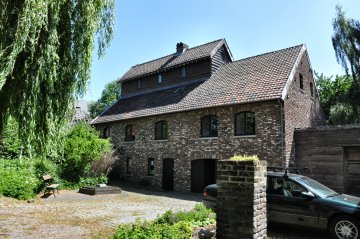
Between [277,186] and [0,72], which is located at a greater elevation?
[0,72]

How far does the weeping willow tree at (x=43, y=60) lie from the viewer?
548cm

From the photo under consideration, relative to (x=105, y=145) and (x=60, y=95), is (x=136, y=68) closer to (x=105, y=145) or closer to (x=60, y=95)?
(x=105, y=145)

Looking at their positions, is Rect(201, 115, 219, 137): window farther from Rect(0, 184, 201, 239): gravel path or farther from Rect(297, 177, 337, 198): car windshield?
Rect(297, 177, 337, 198): car windshield

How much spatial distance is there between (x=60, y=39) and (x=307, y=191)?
281 inches

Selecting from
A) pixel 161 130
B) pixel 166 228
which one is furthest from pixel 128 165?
pixel 166 228

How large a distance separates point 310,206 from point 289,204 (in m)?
0.55

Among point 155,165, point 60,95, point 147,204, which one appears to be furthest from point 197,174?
point 60,95

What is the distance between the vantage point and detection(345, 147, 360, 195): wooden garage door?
14.1 metres

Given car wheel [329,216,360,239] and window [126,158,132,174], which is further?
window [126,158,132,174]

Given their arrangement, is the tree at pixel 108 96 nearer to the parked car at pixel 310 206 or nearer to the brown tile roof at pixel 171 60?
the brown tile roof at pixel 171 60

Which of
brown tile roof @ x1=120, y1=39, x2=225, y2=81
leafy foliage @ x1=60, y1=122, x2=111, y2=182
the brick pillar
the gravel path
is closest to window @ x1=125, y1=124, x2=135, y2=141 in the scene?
leafy foliage @ x1=60, y1=122, x2=111, y2=182

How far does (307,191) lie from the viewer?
8602 millimetres

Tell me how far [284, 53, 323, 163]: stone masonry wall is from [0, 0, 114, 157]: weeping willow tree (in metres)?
11.2

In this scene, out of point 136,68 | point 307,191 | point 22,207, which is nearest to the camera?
point 307,191
